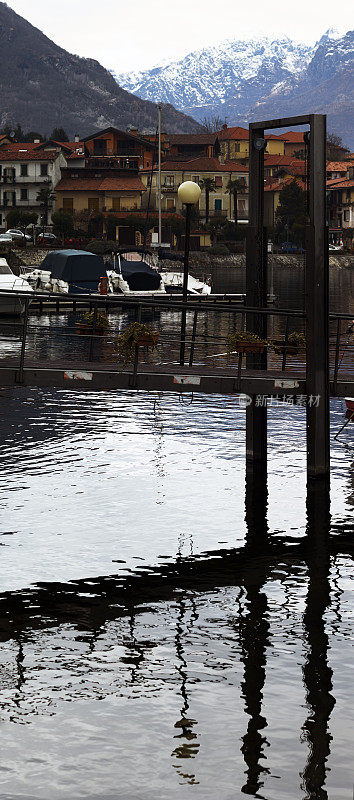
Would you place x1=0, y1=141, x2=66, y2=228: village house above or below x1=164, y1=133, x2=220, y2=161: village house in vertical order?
below

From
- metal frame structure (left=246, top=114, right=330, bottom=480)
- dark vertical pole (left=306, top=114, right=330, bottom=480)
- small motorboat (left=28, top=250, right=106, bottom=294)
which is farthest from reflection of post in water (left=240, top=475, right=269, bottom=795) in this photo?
small motorboat (left=28, top=250, right=106, bottom=294)

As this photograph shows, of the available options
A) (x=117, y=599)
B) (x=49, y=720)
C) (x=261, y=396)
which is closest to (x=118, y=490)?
(x=261, y=396)

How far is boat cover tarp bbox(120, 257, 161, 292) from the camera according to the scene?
77.6 meters

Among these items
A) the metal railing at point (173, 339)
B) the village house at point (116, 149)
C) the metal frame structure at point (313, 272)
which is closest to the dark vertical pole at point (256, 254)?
the metal frame structure at point (313, 272)

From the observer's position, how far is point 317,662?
12953 millimetres

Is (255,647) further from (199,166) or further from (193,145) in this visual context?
(193,145)

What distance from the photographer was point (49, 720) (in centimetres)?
1137

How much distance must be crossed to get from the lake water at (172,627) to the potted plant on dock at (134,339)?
2.75 metres

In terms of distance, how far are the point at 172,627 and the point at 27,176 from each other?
443 feet

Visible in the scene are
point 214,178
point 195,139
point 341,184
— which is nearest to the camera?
point 214,178

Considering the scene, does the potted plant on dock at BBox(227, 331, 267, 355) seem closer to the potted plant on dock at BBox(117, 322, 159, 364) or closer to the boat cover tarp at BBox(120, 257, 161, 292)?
the potted plant on dock at BBox(117, 322, 159, 364)

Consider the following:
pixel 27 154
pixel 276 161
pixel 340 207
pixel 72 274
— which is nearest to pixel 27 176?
pixel 27 154

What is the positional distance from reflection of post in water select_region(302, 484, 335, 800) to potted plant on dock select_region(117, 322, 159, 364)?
14.1 feet

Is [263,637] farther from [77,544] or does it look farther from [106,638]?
[77,544]
